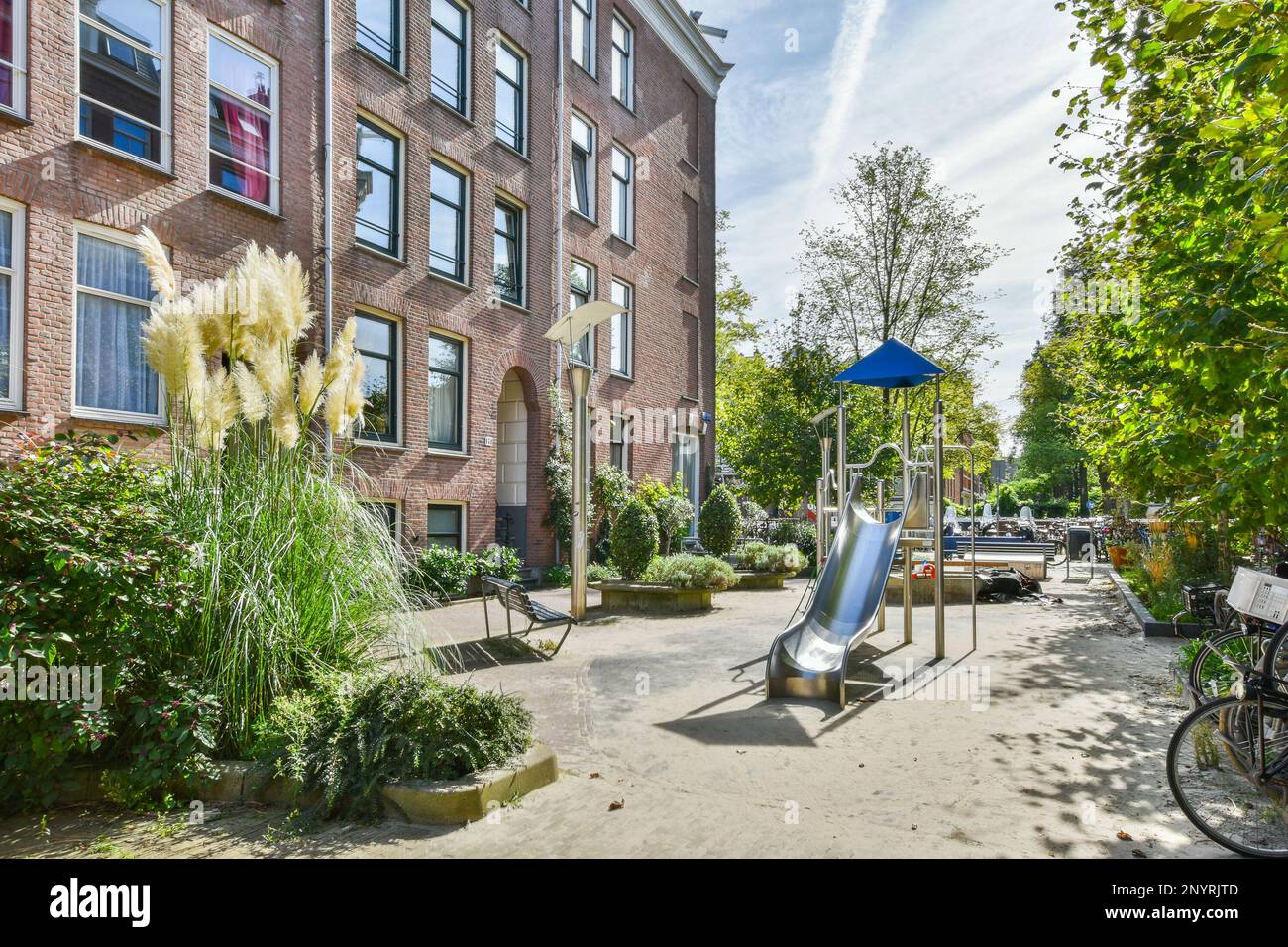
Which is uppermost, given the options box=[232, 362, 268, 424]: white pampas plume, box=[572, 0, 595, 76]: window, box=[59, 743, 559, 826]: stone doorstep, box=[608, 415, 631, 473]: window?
box=[572, 0, 595, 76]: window

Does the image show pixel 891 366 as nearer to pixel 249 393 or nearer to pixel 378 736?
pixel 249 393

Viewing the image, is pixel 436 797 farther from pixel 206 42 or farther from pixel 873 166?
pixel 873 166

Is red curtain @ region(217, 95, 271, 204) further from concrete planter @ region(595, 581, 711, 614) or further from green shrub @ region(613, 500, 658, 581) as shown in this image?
concrete planter @ region(595, 581, 711, 614)

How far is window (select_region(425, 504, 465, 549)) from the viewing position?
14.5 meters

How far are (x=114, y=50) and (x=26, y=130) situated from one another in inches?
69.5

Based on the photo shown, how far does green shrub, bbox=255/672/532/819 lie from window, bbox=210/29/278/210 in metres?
9.14

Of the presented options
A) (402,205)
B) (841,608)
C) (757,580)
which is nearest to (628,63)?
(402,205)

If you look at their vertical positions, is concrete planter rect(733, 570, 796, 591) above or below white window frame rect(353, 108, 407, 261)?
below

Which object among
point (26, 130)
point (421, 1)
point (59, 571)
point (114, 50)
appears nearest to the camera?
point (59, 571)

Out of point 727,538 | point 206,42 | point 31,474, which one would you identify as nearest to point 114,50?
point 206,42

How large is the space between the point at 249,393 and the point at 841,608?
19.3 ft

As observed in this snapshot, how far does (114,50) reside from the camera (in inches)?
381

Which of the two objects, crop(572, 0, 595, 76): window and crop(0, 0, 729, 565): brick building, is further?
crop(572, 0, 595, 76): window

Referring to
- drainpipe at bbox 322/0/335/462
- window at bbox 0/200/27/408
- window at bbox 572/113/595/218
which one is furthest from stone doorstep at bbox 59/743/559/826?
window at bbox 572/113/595/218
